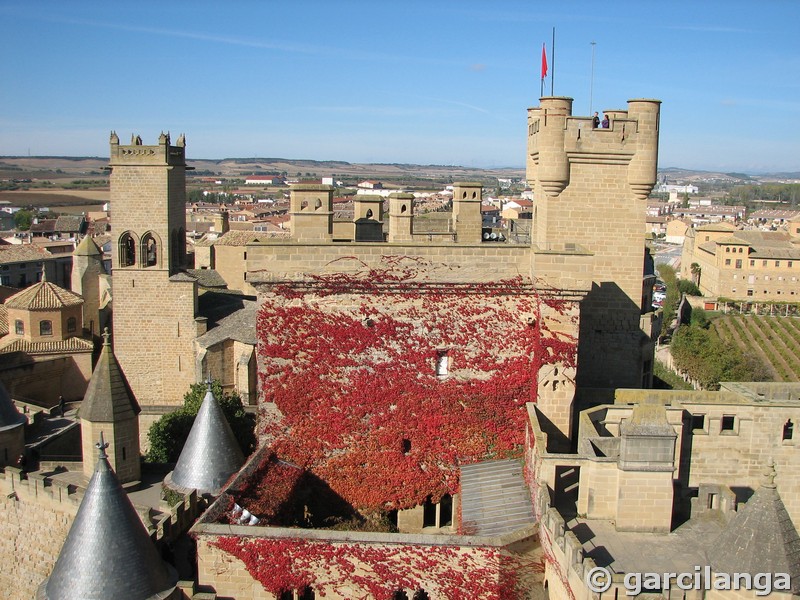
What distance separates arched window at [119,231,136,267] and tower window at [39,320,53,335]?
6090mm

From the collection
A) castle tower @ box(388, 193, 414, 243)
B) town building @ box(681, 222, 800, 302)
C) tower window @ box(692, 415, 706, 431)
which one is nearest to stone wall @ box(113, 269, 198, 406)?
castle tower @ box(388, 193, 414, 243)

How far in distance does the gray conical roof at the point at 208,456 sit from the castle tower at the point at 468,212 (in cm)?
1472

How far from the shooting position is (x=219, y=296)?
43562mm

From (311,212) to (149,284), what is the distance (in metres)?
19.0

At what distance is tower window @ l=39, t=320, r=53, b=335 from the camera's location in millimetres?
42359

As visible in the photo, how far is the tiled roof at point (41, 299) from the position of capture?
42094 mm

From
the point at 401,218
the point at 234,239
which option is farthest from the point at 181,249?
the point at 401,218

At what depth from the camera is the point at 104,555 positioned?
1533 cm

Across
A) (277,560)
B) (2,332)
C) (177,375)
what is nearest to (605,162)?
(277,560)

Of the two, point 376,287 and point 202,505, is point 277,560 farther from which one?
point 376,287

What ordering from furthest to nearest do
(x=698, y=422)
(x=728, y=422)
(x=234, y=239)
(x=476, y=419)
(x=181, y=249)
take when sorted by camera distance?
(x=234, y=239), (x=181, y=249), (x=476, y=419), (x=728, y=422), (x=698, y=422)

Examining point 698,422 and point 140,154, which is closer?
point 698,422

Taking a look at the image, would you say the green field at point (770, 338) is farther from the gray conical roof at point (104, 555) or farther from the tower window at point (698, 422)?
the gray conical roof at point (104, 555)

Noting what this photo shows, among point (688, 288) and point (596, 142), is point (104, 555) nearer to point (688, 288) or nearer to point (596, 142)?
point (596, 142)
